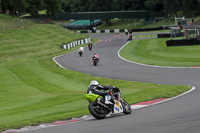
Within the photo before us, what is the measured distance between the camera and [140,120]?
12359mm

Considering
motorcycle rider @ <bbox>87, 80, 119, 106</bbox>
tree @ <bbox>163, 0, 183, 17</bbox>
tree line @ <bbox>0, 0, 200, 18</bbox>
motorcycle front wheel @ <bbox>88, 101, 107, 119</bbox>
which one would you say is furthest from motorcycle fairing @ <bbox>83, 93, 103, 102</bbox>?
tree @ <bbox>163, 0, 183, 17</bbox>

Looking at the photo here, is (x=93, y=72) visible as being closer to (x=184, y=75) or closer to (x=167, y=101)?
(x=184, y=75)

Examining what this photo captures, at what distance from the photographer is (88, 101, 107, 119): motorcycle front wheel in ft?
42.4

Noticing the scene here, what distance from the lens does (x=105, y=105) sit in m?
13.4

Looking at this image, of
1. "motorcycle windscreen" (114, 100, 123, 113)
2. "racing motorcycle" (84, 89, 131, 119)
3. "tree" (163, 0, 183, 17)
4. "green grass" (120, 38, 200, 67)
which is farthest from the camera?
"tree" (163, 0, 183, 17)

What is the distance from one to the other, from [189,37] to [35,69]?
2655 cm

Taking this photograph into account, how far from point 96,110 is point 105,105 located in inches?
17.4

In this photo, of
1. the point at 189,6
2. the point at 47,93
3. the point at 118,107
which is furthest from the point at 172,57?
the point at 189,6

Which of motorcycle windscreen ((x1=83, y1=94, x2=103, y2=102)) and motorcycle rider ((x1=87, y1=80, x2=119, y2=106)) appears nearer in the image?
motorcycle windscreen ((x1=83, y1=94, x2=103, y2=102))

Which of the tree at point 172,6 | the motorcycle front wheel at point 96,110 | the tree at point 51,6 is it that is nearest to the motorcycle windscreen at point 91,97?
the motorcycle front wheel at point 96,110

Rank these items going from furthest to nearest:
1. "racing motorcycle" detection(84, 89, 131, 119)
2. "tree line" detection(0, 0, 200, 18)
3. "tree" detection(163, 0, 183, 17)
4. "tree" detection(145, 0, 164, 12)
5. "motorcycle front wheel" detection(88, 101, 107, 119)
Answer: "tree" detection(145, 0, 164, 12)
"tree" detection(163, 0, 183, 17)
"tree line" detection(0, 0, 200, 18)
"racing motorcycle" detection(84, 89, 131, 119)
"motorcycle front wheel" detection(88, 101, 107, 119)

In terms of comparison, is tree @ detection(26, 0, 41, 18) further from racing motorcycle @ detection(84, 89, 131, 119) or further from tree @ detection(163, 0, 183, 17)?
racing motorcycle @ detection(84, 89, 131, 119)

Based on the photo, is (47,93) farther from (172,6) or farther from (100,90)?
(172,6)

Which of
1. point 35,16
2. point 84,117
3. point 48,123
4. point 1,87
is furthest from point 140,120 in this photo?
point 35,16
